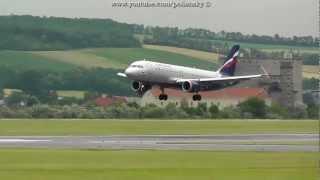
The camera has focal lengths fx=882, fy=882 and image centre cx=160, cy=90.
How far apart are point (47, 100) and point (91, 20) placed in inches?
1054

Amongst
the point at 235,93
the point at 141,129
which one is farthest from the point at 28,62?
the point at 141,129

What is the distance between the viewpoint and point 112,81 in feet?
501

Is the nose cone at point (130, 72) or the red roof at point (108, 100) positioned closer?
the nose cone at point (130, 72)

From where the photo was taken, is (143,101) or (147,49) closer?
(143,101)

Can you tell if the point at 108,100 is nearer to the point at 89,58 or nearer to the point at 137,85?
the point at 89,58

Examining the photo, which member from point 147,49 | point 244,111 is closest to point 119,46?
point 147,49

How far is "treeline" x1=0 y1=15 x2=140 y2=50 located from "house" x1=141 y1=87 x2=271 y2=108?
1852 cm

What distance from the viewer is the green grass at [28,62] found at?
15788 centimetres

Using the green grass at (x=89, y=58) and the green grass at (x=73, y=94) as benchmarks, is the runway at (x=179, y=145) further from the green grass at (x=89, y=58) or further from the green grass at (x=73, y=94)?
the green grass at (x=73, y=94)

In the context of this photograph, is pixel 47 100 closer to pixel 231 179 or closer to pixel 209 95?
pixel 209 95

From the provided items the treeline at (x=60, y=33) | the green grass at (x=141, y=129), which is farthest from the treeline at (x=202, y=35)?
the green grass at (x=141, y=129)

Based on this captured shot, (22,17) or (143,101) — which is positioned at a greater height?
(22,17)

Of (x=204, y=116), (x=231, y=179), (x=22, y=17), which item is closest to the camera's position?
(x=231, y=179)

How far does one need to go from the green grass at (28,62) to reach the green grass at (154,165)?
354ft
